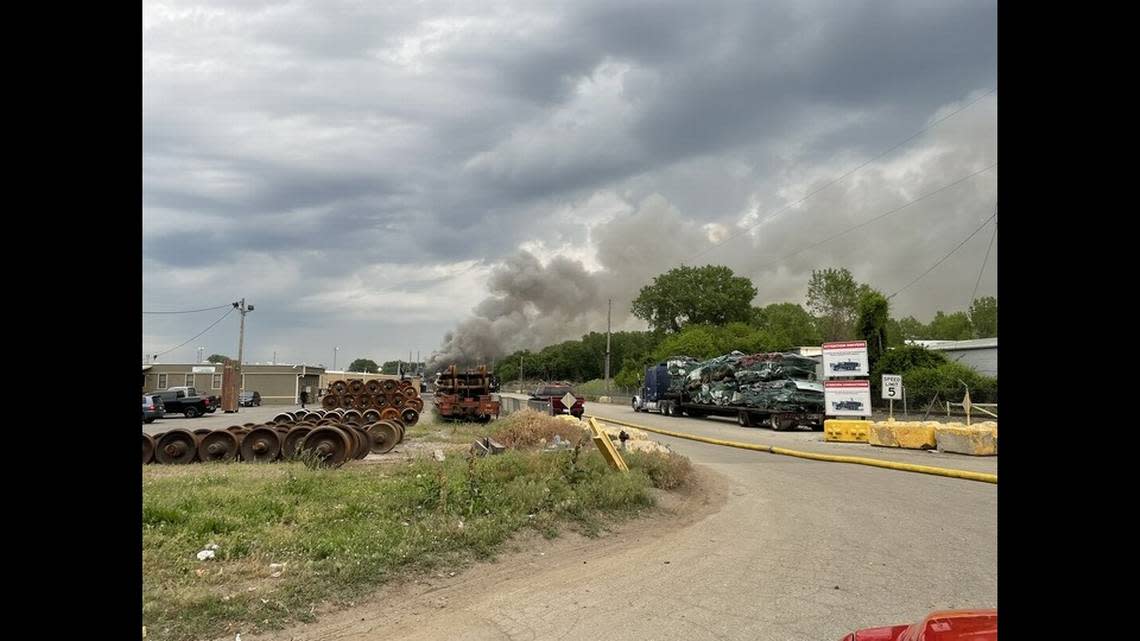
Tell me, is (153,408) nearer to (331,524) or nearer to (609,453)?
(609,453)

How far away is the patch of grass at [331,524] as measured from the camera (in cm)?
579

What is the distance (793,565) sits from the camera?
23.9ft

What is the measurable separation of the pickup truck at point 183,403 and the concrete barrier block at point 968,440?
1550 inches

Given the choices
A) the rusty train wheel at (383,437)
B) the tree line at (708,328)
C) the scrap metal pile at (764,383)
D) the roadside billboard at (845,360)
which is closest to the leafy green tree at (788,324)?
the tree line at (708,328)

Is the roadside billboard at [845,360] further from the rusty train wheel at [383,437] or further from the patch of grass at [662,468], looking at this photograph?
the rusty train wheel at [383,437]

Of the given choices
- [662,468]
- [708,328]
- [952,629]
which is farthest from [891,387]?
[708,328]

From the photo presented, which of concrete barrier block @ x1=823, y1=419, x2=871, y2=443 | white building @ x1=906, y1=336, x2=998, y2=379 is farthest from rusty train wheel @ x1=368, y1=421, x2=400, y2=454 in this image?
white building @ x1=906, y1=336, x2=998, y2=379
